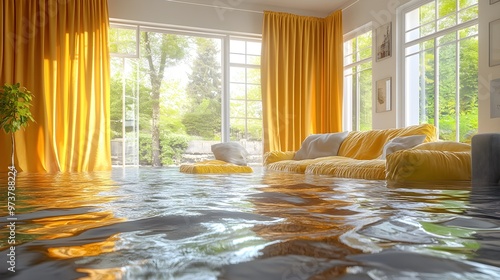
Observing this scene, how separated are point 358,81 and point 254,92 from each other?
166cm

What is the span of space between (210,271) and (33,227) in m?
0.52

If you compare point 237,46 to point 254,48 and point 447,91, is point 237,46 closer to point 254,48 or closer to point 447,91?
point 254,48

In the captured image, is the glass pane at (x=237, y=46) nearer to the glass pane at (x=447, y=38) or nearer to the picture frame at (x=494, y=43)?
the glass pane at (x=447, y=38)

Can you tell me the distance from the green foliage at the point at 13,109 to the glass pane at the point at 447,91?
4.95 m

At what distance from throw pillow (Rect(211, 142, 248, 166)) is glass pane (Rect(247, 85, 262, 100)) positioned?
2.05 m

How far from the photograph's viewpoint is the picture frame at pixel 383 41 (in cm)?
575

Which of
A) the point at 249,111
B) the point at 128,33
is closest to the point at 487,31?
the point at 249,111

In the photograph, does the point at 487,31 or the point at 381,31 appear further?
the point at 381,31

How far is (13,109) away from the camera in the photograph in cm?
503

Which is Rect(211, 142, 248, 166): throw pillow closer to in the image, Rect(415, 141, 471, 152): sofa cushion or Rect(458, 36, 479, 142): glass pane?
Rect(415, 141, 471, 152): sofa cushion

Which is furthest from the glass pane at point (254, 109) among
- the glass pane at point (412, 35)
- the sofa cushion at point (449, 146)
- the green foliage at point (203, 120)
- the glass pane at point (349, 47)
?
the sofa cushion at point (449, 146)

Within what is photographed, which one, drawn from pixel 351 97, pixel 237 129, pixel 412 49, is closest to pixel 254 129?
pixel 237 129

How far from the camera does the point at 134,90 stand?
7.05 metres

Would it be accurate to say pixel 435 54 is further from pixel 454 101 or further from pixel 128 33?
pixel 128 33
